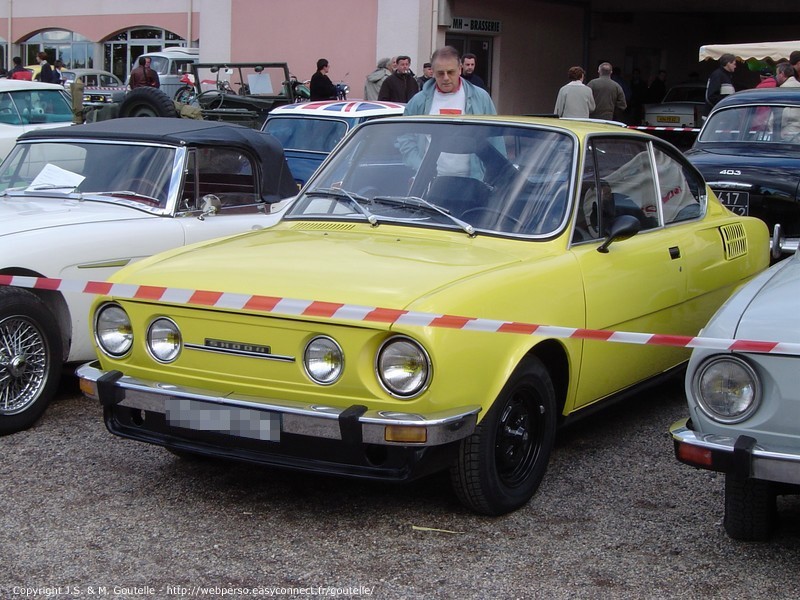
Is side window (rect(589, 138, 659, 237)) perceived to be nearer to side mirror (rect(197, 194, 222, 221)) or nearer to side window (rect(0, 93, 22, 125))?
side mirror (rect(197, 194, 222, 221))

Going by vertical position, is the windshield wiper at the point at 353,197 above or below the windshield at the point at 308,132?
below

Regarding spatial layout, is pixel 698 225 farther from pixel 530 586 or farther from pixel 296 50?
pixel 296 50

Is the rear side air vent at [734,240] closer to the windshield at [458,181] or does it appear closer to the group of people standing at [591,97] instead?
the windshield at [458,181]

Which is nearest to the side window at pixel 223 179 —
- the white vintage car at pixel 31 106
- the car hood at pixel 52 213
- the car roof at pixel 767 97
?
the car hood at pixel 52 213

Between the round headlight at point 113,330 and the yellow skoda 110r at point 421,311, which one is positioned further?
the round headlight at point 113,330

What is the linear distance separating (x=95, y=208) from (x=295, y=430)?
2.91m

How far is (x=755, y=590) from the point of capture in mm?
3906

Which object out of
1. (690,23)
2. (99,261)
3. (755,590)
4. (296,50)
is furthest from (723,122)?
(690,23)

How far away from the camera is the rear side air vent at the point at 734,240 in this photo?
629 cm

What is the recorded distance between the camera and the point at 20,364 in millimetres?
5660

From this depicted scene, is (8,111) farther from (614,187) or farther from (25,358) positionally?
(614,187)

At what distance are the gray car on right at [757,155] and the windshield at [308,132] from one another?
3.88 m

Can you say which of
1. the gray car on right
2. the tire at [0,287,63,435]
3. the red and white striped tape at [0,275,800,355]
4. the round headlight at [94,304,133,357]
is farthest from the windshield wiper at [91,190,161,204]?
the gray car on right

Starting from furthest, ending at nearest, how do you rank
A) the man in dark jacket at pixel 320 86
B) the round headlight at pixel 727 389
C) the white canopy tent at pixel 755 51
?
the man in dark jacket at pixel 320 86 < the white canopy tent at pixel 755 51 < the round headlight at pixel 727 389
